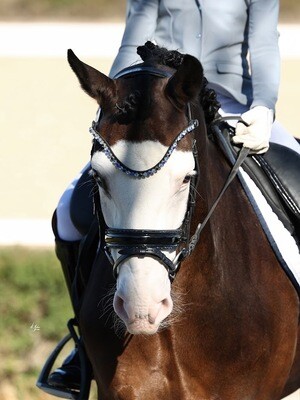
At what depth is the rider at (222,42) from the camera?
4.30 meters

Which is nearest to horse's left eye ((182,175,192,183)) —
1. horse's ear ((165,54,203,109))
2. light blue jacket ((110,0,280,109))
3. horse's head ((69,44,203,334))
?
horse's head ((69,44,203,334))

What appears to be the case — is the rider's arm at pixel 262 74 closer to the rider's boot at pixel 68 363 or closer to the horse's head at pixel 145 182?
the horse's head at pixel 145 182

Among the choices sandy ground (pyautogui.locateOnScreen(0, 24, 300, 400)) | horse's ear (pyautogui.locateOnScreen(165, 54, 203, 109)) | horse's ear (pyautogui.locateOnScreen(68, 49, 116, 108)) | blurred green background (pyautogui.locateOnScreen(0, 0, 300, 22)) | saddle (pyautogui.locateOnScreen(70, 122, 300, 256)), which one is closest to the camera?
horse's ear (pyautogui.locateOnScreen(165, 54, 203, 109))

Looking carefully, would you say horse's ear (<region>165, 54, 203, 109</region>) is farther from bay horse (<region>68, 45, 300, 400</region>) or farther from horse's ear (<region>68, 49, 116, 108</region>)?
horse's ear (<region>68, 49, 116, 108</region>)

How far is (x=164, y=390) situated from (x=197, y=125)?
881mm

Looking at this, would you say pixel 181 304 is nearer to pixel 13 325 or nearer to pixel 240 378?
pixel 240 378

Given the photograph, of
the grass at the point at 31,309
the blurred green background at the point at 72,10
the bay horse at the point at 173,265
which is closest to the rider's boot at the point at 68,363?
the bay horse at the point at 173,265

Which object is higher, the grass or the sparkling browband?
the sparkling browband

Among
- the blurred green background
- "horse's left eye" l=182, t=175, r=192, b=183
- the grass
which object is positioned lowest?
the grass

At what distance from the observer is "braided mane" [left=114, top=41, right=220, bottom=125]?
345 cm

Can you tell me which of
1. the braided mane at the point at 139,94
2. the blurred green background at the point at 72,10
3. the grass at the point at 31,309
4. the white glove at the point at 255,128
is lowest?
the grass at the point at 31,309

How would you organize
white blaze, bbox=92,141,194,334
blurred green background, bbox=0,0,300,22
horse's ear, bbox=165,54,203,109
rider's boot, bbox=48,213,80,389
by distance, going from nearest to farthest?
1. white blaze, bbox=92,141,194,334
2. horse's ear, bbox=165,54,203,109
3. rider's boot, bbox=48,213,80,389
4. blurred green background, bbox=0,0,300,22

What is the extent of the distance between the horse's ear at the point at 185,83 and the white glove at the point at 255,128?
58 cm

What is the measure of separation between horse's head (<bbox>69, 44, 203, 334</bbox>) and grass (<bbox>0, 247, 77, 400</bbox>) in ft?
11.9
